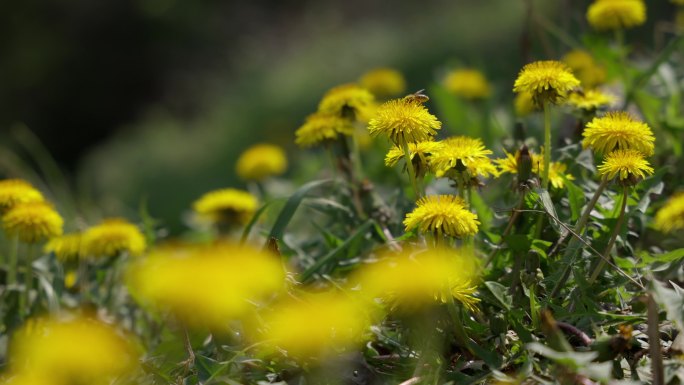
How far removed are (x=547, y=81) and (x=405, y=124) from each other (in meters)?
0.25

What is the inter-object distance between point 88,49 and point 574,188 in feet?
36.7

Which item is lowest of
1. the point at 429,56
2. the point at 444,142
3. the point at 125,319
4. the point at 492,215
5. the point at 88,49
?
the point at 125,319

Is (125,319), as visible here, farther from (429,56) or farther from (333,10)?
(333,10)

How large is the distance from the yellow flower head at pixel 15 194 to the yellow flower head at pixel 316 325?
0.73m

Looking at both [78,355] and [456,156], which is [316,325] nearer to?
[78,355]

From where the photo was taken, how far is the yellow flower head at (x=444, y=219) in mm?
1205

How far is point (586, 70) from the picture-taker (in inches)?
90.5

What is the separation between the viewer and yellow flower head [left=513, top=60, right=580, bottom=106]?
134cm

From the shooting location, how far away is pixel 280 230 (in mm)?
1609

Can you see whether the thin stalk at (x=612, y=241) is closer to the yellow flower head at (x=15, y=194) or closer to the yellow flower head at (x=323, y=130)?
the yellow flower head at (x=323, y=130)

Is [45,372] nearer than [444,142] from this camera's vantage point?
Yes

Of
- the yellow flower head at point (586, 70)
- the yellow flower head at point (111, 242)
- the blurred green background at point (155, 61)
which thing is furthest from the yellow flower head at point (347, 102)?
the blurred green background at point (155, 61)

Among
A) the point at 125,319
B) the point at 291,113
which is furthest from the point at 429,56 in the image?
the point at 125,319

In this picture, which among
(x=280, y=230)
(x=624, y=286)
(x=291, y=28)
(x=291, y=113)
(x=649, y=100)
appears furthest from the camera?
(x=291, y=28)
